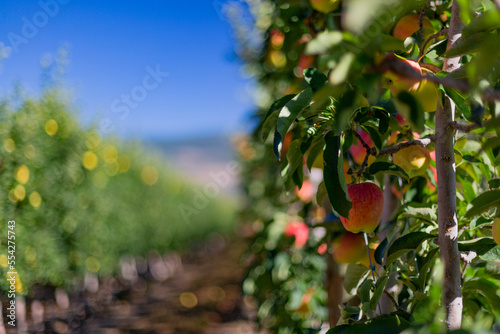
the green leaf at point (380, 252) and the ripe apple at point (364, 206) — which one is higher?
the ripe apple at point (364, 206)

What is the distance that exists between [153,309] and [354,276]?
3.90m

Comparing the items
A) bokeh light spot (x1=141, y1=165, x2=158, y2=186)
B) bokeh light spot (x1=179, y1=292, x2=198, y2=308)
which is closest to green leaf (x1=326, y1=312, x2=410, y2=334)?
bokeh light spot (x1=179, y1=292, x2=198, y2=308)

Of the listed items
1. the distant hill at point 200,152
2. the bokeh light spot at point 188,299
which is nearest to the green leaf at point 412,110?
the bokeh light spot at point 188,299

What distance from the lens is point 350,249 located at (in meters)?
0.85

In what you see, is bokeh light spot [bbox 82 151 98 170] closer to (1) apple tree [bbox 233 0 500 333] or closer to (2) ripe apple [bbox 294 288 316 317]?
(2) ripe apple [bbox 294 288 316 317]

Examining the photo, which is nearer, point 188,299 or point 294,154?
point 294,154

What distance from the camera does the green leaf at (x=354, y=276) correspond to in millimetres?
706

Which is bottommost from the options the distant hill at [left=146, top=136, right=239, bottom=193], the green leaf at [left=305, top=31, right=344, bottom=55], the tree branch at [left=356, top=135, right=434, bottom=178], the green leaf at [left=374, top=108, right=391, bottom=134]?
the distant hill at [left=146, top=136, right=239, bottom=193]

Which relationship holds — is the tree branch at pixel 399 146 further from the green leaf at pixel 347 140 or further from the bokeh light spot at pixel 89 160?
the bokeh light spot at pixel 89 160

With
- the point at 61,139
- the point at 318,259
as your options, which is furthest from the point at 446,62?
the point at 61,139

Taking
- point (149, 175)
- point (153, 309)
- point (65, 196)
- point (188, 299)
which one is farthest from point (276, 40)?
point (149, 175)

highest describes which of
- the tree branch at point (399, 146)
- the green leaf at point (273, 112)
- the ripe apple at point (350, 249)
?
the green leaf at point (273, 112)

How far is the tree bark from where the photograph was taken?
514mm

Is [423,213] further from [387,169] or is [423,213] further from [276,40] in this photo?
[276,40]
